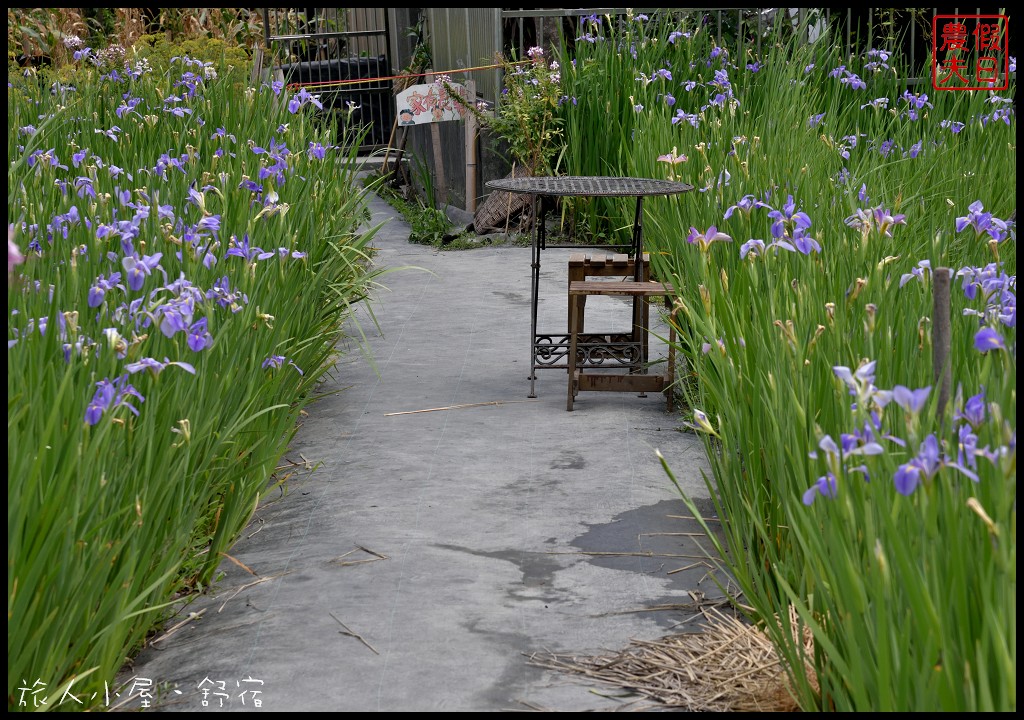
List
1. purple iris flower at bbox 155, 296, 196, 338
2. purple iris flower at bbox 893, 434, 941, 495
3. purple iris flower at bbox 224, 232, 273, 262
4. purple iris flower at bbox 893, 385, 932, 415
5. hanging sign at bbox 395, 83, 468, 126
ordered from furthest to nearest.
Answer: hanging sign at bbox 395, 83, 468, 126 < purple iris flower at bbox 224, 232, 273, 262 < purple iris flower at bbox 155, 296, 196, 338 < purple iris flower at bbox 893, 385, 932, 415 < purple iris flower at bbox 893, 434, 941, 495

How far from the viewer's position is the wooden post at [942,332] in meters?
1.68

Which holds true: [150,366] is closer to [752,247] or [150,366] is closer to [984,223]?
[752,247]

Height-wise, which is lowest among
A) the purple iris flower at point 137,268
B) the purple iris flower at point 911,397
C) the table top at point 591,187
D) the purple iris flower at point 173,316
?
the purple iris flower at point 911,397

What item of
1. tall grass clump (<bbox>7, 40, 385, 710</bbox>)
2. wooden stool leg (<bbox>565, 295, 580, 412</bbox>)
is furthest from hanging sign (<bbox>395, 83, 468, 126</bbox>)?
wooden stool leg (<bbox>565, 295, 580, 412</bbox>)

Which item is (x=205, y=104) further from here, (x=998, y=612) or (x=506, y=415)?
(x=998, y=612)

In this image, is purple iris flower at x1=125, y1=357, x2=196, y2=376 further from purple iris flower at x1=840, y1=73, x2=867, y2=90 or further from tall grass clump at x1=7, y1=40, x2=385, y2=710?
purple iris flower at x1=840, y1=73, x2=867, y2=90

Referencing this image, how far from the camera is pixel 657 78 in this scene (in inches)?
264

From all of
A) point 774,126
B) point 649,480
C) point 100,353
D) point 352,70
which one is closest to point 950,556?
point 100,353

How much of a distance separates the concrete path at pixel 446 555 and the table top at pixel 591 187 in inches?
28.3

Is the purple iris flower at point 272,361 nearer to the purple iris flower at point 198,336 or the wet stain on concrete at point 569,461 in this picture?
the purple iris flower at point 198,336

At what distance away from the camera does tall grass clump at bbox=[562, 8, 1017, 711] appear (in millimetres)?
1370

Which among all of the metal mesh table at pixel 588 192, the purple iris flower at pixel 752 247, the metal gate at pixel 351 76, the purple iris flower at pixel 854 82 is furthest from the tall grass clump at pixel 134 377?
the metal gate at pixel 351 76

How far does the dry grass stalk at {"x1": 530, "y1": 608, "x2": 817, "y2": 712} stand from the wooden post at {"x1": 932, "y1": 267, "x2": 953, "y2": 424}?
54 cm

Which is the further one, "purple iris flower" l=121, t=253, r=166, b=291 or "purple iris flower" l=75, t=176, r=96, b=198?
"purple iris flower" l=75, t=176, r=96, b=198
